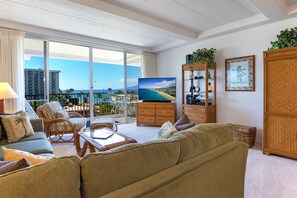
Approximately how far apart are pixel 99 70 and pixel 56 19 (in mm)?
2043

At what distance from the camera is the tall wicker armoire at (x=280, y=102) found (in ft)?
8.71

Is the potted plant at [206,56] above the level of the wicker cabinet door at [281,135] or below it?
above

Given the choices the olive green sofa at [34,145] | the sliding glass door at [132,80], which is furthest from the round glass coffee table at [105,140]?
the sliding glass door at [132,80]

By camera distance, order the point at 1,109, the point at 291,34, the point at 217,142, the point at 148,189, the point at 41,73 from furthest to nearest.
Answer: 1. the point at 41,73
2. the point at 1,109
3. the point at 291,34
4. the point at 217,142
5. the point at 148,189

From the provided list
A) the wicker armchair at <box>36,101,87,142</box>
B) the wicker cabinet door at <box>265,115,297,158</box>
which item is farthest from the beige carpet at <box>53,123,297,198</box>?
the wicker armchair at <box>36,101,87,142</box>

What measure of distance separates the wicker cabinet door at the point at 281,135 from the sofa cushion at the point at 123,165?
8.25 feet

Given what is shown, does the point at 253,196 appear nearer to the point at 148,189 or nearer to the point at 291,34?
the point at 148,189

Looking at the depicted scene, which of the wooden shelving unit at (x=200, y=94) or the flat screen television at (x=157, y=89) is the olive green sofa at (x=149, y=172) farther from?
the flat screen television at (x=157, y=89)

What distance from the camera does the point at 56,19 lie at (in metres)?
3.38

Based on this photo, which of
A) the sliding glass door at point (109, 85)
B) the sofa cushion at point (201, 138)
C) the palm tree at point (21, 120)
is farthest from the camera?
the sliding glass door at point (109, 85)

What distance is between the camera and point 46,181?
0.68m

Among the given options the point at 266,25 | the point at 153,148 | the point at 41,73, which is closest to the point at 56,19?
the point at 41,73

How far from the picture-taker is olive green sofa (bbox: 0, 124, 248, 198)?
2.25ft

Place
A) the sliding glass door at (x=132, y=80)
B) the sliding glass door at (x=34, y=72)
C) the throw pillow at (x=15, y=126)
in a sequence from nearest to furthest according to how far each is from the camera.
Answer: the throw pillow at (x=15, y=126) < the sliding glass door at (x=34, y=72) < the sliding glass door at (x=132, y=80)
